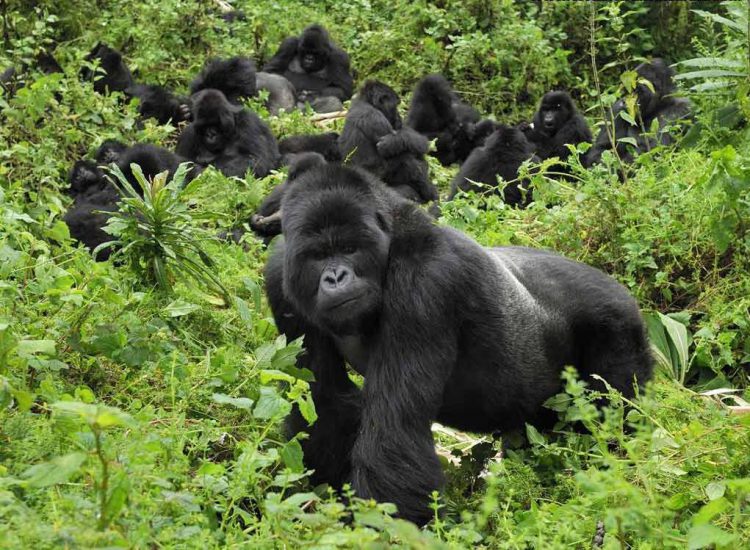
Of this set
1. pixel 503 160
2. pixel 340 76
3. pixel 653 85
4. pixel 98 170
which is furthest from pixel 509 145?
pixel 340 76

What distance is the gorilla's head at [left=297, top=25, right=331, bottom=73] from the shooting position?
1156 centimetres

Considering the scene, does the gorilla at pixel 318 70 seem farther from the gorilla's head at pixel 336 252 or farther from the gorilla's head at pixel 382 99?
the gorilla's head at pixel 336 252

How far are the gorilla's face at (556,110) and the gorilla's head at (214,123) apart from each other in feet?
9.63

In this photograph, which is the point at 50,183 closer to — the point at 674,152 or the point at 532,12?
the point at 674,152

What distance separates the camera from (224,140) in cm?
901

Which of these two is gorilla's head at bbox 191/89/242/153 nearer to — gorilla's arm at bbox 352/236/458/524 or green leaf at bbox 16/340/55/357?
gorilla's arm at bbox 352/236/458/524

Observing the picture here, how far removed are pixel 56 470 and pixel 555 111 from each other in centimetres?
798

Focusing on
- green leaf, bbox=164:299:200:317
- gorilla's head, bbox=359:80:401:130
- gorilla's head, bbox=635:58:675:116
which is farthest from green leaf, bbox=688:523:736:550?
gorilla's head, bbox=359:80:401:130

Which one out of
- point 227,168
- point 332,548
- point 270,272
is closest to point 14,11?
point 227,168

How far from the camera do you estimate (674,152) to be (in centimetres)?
640

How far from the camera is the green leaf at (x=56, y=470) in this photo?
7.57ft

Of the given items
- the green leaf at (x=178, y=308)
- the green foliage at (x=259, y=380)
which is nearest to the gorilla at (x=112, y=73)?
the green foliage at (x=259, y=380)

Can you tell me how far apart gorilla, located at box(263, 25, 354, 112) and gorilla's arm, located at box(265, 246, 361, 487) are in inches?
306

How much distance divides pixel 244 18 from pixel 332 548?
35.5 feet
